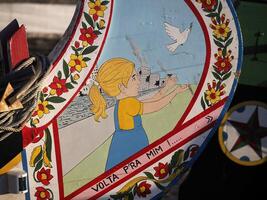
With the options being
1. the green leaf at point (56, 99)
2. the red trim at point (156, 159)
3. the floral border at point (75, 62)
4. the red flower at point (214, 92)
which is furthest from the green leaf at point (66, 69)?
the red flower at point (214, 92)

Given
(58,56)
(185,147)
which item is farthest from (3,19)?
(185,147)

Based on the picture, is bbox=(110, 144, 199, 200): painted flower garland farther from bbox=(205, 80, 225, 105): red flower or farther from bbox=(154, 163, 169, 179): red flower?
bbox=(205, 80, 225, 105): red flower

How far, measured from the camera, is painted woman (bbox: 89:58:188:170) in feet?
7.48

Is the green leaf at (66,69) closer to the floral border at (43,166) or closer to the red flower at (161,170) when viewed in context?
the floral border at (43,166)

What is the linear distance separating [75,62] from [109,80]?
183mm

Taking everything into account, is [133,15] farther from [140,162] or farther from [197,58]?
[140,162]

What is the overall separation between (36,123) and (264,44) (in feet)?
4.14

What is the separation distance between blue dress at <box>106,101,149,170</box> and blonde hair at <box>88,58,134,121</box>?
132 mm

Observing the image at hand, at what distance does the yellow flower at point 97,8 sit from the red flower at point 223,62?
60cm

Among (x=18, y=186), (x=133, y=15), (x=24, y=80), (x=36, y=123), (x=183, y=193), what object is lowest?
(x=183, y=193)

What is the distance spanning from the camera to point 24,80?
1.95m

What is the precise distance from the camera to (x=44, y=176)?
227 cm

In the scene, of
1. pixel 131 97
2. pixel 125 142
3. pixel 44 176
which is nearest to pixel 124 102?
pixel 131 97

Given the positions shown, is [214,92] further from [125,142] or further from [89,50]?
[89,50]
